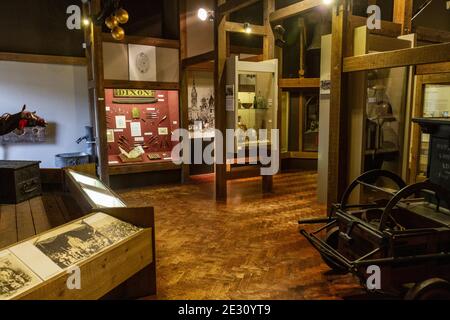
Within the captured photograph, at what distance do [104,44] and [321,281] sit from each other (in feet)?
18.9

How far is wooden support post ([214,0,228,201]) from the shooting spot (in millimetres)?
6250

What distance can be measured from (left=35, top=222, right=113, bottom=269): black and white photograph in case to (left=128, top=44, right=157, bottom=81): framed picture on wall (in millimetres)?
5060

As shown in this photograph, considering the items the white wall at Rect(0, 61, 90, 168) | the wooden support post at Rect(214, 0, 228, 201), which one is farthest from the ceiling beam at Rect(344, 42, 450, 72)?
the white wall at Rect(0, 61, 90, 168)

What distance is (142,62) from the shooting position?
7324mm

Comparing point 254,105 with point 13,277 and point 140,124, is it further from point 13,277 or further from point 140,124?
point 13,277

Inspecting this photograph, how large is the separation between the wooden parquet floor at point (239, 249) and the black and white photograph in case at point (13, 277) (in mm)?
1285

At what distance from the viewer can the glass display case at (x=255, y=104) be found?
6538mm

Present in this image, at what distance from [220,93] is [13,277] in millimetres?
4834

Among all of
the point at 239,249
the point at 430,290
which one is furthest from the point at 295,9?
the point at 430,290

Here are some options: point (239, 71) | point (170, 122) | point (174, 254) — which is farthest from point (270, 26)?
point (174, 254)

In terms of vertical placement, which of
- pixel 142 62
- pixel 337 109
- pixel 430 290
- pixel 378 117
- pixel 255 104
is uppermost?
pixel 142 62

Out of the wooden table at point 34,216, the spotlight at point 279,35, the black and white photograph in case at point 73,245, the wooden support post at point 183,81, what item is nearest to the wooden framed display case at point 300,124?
the spotlight at point 279,35

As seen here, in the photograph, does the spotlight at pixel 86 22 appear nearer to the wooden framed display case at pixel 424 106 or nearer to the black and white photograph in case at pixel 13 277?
the black and white photograph in case at pixel 13 277

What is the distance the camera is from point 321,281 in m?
3.33
